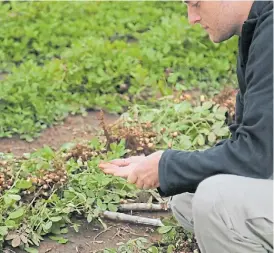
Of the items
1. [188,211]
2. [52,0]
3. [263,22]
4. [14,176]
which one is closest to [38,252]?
[14,176]

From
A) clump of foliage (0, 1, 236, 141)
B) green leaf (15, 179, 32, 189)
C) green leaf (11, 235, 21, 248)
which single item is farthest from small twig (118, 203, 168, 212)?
clump of foliage (0, 1, 236, 141)

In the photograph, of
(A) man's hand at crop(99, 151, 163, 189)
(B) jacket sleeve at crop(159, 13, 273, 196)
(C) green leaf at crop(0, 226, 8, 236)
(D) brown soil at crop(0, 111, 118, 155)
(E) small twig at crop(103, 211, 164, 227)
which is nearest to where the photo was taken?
(B) jacket sleeve at crop(159, 13, 273, 196)

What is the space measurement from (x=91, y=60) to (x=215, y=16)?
2.56m

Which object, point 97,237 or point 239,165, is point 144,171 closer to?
point 239,165

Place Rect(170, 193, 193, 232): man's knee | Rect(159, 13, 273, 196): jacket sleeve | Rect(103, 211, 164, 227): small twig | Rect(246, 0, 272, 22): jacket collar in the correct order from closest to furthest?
Rect(159, 13, 273, 196): jacket sleeve
Rect(246, 0, 272, 22): jacket collar
Rect(170, 193, 193, 232): man's knee
Rect(103, 211, 164, 227): small twig

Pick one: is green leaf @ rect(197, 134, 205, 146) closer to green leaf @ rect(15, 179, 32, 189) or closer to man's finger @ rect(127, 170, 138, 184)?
green leaf @ rect(15, 179, 32, 189)

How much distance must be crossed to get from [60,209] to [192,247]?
0.66 metres

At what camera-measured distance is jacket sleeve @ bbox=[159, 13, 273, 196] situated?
238 centimetres

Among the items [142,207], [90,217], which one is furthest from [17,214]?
[142,207]

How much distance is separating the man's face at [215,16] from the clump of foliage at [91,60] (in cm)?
202

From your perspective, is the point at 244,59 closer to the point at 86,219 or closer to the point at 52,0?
the point at 86,219

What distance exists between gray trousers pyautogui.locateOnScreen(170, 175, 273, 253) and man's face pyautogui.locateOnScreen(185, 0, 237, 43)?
520 mm

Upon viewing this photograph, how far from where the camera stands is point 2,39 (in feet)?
18.7

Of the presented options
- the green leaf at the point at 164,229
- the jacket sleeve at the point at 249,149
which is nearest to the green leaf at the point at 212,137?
the green leaf at the point at 164,229
